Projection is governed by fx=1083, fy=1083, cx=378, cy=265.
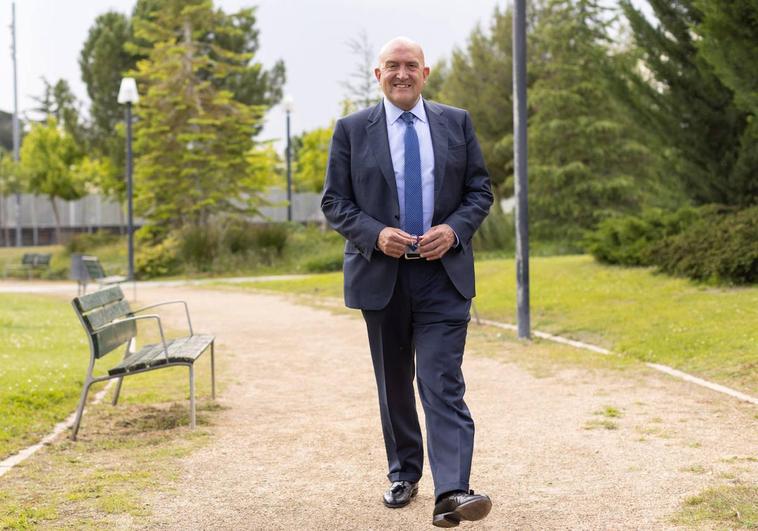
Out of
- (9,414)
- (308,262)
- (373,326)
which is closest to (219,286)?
(308,262)

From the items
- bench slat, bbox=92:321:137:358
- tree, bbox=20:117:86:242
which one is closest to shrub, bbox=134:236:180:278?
tree, bbox=20:117:86:242

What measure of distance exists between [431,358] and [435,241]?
489 mm

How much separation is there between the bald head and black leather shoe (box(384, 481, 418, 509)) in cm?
188

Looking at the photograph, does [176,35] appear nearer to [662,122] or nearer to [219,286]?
[219,286]

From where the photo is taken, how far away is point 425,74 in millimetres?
4672

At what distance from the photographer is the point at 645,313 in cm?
1232

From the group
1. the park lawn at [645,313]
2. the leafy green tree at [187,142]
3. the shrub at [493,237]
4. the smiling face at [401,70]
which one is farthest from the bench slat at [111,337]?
the leafy green tree at [187,142]

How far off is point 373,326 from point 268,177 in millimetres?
36502

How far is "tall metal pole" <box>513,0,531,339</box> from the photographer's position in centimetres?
1169

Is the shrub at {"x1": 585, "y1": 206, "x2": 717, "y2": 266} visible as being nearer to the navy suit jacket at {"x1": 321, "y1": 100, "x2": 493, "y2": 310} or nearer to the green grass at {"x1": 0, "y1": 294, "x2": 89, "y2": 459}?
the green grass at {"x1": 0, "y1": 294, "x2": 89, "y2": 459}

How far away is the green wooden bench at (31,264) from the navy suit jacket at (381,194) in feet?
92.7

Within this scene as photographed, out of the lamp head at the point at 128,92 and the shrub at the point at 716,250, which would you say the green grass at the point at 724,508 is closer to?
the shrub at the point at 716,250

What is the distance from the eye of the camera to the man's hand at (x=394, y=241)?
14.4 feet

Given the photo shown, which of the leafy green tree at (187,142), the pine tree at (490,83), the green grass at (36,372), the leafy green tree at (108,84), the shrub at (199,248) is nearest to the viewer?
the green grass at (36,372)
